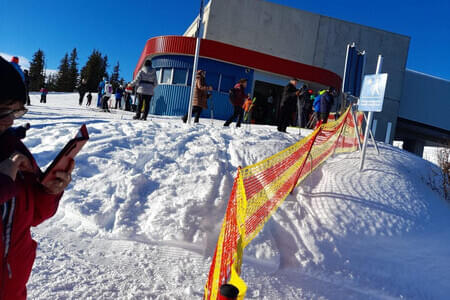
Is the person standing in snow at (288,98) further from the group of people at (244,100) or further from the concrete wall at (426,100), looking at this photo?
the concrete wall at (426,100)

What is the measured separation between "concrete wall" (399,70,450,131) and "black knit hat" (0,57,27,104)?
30.9 m

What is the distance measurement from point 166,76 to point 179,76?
2.98ft

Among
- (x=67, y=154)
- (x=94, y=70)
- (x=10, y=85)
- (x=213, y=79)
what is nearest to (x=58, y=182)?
(x=67, y=154)

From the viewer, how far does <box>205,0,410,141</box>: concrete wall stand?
21297 millimetres

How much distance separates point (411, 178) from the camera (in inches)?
268

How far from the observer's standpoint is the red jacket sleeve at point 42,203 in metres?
1.30

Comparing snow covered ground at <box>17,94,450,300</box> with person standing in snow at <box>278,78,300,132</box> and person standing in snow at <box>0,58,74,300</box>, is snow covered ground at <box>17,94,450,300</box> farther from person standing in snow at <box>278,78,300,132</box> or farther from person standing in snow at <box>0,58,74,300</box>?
person standing in snow at <box>278,78,300,132</box>

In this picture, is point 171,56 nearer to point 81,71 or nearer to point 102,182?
point 102,182

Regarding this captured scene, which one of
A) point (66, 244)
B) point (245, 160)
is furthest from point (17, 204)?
point (245, 160)

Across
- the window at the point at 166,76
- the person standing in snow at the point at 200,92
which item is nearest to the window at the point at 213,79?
the window at the point at 166,76

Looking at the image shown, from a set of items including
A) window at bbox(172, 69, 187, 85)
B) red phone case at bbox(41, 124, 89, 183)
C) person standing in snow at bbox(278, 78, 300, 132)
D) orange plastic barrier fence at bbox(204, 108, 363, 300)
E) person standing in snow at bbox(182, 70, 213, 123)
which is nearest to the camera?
red phone case at bbox(41, 124, 89, 183)

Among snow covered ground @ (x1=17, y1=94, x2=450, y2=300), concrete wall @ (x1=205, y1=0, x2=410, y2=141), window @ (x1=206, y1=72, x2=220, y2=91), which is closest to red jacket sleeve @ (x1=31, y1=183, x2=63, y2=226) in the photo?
snow covered ground @ (x1=17, y1=94, x2=450, y2=300)

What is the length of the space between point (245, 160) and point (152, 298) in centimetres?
372

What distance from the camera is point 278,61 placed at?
18.5m
